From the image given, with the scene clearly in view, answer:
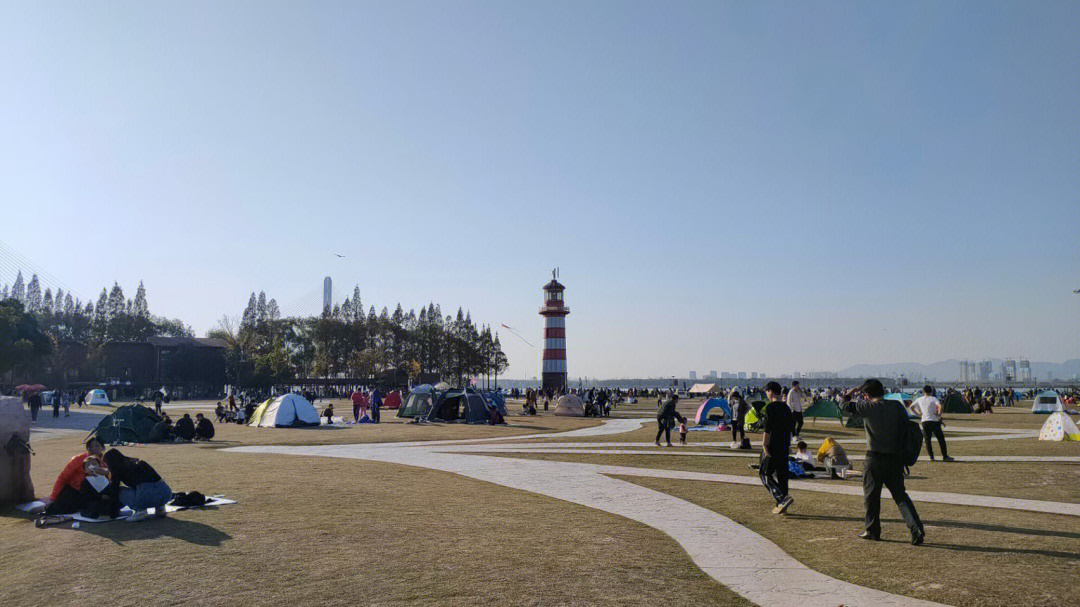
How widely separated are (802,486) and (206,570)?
9.59 m

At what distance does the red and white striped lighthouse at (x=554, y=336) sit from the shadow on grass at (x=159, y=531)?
56.6 meters

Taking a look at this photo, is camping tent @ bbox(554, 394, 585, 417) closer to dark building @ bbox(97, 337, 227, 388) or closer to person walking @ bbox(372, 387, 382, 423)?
person walking @ bbox(372, 387, 382, 423)

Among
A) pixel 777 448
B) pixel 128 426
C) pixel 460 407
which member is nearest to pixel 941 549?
pixel 777 448

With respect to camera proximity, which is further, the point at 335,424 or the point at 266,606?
the point at 335,424

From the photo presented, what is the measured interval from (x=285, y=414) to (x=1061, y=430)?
2791 centimetres

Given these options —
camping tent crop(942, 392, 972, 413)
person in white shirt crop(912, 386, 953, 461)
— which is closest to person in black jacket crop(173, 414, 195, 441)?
person in white shirt crop(912, 386, 953, 461)

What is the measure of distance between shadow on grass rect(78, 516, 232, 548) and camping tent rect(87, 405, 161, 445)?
51.1 ft

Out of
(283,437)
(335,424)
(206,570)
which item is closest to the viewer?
(206,570)

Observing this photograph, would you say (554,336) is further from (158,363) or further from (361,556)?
(361,556)

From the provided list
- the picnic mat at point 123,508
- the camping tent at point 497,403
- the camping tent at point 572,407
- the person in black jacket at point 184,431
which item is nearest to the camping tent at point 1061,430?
the camping tent at point 497,403

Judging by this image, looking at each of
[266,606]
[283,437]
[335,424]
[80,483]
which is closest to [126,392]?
[335,424]

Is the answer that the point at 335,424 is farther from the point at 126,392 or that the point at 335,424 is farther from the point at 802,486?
the point at 126,392

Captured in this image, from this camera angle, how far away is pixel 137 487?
9.49m

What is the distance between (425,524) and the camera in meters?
8.96
